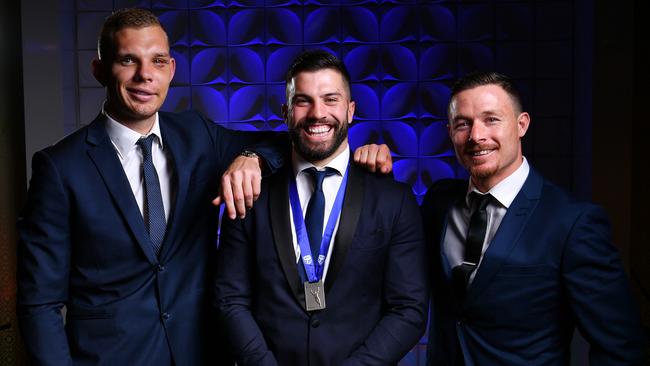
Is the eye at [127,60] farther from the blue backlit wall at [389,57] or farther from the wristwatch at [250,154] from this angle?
the blue backlit wall at [389,57]

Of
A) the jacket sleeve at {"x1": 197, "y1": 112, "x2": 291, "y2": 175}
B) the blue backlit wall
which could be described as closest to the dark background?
the blue backlit wall

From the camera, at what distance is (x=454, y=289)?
1916 mm

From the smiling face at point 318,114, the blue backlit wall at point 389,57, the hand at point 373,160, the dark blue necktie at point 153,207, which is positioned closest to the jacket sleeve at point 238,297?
the dark blue necktie at point 153,207

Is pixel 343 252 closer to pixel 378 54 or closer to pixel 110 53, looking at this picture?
pixel 110 53

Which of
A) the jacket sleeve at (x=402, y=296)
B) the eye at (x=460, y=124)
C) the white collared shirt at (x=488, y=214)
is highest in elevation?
the eye at (x=460, y=124)

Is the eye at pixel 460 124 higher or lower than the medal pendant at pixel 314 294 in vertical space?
higher

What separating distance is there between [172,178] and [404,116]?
241 centimetres

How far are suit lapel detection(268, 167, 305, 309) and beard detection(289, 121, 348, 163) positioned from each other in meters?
0.13

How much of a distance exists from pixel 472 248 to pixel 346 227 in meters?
0.43

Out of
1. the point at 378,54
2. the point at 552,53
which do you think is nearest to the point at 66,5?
the point at 378,54

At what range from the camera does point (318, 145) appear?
190 centimetres

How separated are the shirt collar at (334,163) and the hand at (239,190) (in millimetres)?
182

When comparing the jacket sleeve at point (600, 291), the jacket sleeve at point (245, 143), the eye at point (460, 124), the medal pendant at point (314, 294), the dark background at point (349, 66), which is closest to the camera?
the jacket sleeve at point (600, 291)

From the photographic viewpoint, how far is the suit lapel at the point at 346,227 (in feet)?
6.07
